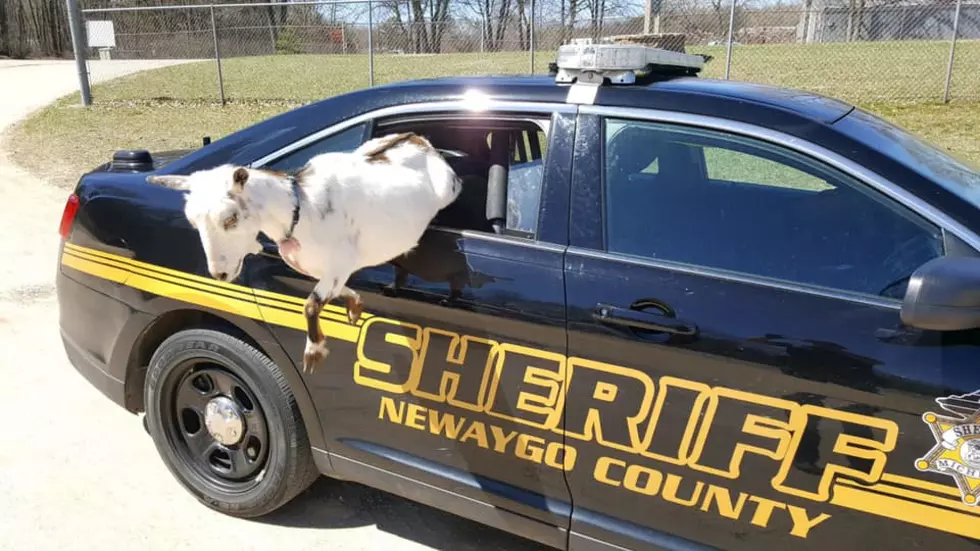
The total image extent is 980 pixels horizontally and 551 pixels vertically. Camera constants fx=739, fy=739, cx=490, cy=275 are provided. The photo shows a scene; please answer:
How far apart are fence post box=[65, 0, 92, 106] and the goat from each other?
51.0ft

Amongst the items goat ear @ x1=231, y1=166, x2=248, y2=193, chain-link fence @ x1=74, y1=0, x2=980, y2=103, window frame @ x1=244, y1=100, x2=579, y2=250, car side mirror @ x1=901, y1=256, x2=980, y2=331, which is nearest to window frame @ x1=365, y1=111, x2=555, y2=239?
window frame @ x1=244, y1=100, x2=579, y2=250

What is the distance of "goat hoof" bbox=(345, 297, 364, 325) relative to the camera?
7.97 ft

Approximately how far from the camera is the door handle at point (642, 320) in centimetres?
197

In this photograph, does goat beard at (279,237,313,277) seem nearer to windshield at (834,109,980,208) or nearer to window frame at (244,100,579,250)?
window frame at (244,100,579,250)

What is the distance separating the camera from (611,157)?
2.27 meters

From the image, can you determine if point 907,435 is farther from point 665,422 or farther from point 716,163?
point 716,163

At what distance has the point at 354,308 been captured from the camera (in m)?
2.44

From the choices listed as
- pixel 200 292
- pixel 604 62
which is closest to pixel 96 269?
pixel 200 292

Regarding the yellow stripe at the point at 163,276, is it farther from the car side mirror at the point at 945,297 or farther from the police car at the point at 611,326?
the car side mirror at the point at 945,297

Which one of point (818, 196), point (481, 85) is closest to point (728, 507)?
point (818, 196)

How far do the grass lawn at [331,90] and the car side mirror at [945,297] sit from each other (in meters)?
7.88

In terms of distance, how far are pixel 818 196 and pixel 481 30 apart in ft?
49.0

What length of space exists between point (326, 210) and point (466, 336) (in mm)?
572

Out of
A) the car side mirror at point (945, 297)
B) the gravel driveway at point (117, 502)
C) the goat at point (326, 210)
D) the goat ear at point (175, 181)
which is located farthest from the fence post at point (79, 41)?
the car side mirror at point (945, 297)
